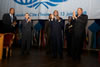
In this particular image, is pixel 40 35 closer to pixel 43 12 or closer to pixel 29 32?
pixel 43 12

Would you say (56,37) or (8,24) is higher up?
(8,24)

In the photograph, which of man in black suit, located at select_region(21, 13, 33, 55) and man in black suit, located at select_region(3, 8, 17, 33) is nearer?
man in black suit, located at select_region(21, 13, 33, 55)

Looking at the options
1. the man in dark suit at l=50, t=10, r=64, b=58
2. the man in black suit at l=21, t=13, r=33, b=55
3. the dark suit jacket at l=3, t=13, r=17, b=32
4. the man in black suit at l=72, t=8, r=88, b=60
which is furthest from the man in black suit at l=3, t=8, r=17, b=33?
the man in black suit at l=72, t=8, r=88, b=60

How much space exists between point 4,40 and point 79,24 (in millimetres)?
1757

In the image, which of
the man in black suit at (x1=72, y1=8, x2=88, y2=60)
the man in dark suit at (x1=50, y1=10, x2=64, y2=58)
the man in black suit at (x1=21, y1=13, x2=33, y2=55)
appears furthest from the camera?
the man in black suit at (x1=21, y1=13, x2=33, y2=55)

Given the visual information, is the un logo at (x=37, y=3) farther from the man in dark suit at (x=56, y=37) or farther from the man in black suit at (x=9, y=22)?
the man in dark suit at (x=56, y=37)

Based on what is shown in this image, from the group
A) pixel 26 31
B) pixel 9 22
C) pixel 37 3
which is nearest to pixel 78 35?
pixel 26 31

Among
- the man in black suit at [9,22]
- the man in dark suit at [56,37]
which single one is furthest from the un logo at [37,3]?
the man in dark suit at [56,37]

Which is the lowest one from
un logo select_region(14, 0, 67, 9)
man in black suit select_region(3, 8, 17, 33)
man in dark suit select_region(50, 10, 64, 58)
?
man in dark suit select_region(50, 10, 64, 58)

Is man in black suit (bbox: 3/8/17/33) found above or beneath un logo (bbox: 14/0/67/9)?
beneath

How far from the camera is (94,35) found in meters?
4.55

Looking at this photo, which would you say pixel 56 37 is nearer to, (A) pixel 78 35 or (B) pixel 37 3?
(A) pixel 78 35

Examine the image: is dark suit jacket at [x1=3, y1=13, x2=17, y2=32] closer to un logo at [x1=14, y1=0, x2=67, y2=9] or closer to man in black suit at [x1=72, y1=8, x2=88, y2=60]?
un logo at [x1=14, y1=0, x2=67, y2=9]

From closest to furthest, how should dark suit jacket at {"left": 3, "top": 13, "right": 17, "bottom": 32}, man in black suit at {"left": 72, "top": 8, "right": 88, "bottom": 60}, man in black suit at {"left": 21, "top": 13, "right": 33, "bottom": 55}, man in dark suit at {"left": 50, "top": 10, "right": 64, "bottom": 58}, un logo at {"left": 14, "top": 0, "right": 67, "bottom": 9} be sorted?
man in black suit at {"left": 72, "top": 8, "right": 88, "bottom": 60}
man in dark suit at {"left": 50, "top": 10, "right": 64, "bottom": 58}
man in black suit at {"left": 21, "top": 13, "right": 33, "bottom": 55}
dark suit jacket at {"left": 3, "top": 13, "right": 17, "bottom": 32}
un logo at {"left": 14, "top": 0, "right": 67, "bottom": 9}
